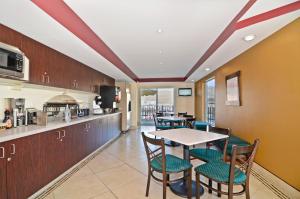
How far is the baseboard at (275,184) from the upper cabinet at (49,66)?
3.86 metres

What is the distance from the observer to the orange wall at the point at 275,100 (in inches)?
79.8

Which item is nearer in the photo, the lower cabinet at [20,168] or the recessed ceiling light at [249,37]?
the lower cabinet at [20,168]

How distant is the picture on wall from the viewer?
134 inches

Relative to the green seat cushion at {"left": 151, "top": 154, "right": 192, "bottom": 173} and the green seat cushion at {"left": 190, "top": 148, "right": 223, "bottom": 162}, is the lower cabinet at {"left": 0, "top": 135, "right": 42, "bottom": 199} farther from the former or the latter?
the green seat cushion at {"left": 190, "top": 148, "right": 223, "bottom": 162}

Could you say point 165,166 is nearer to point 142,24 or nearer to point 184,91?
point 142,24

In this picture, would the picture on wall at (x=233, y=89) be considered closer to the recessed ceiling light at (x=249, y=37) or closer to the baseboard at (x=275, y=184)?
the recessed ceiling light at (x=249, y=37)

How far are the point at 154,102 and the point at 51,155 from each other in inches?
267

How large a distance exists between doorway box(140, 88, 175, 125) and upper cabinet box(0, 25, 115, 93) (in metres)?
4.92

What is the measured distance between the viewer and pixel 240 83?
334cm

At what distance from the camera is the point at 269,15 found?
1.89 metres

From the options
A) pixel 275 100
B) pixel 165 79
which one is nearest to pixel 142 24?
pixel 275 100

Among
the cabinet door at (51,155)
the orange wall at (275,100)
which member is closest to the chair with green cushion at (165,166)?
the orange wall at (275,100)

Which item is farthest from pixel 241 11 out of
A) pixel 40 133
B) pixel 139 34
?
pixel 40 133

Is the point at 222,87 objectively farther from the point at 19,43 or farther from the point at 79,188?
the point at 19,43
